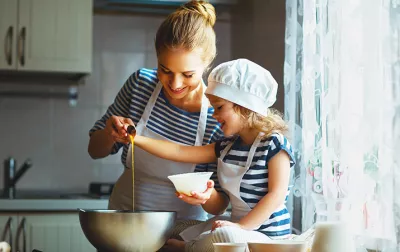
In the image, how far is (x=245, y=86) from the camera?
1878mm

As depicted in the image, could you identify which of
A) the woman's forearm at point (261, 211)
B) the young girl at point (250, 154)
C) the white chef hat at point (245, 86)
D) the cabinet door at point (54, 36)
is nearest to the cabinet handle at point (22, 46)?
the cabinet door at point (54, 36)

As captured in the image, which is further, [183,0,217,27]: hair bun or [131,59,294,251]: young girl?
[183,0,217,27]: hair bun

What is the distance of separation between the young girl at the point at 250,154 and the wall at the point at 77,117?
5.45 feet

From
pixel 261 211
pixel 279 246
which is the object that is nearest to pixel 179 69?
pixel 261 211

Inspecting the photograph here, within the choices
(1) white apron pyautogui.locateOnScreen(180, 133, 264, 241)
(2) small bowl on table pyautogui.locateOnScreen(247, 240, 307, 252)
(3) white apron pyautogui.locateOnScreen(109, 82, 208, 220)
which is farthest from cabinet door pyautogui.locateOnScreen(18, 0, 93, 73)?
(2) small bowl on table pyautogui.locateOnScreen(247, 240, 307, 252)

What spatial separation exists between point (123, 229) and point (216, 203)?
1.36 ft

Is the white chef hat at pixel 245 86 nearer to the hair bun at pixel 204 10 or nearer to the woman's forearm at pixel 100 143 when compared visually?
the hair bun at pixel 204 10

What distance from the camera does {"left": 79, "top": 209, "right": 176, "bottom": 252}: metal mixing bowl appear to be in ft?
5.30

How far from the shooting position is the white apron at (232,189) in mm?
1896

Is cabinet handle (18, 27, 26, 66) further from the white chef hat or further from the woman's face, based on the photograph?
the white chef hat

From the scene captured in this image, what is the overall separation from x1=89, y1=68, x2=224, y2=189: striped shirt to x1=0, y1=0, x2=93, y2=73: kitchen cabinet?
3.60ft

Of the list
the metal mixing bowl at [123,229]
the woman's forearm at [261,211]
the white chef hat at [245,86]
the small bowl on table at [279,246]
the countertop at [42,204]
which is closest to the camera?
the small bowl on table at [279,246]

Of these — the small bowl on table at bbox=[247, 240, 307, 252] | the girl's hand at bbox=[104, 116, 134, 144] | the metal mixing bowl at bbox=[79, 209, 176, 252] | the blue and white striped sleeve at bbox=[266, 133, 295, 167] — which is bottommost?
the metal mixing bowl at bbox=[79, 209, 176, 252]

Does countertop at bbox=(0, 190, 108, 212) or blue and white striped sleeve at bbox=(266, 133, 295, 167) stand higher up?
blue and white striped sleeve at bbox=(266, 133, 295, 167)
